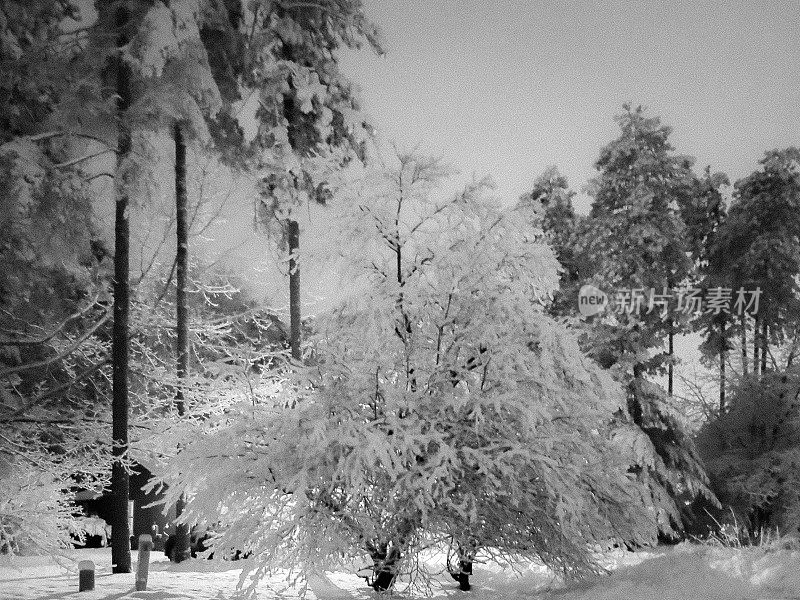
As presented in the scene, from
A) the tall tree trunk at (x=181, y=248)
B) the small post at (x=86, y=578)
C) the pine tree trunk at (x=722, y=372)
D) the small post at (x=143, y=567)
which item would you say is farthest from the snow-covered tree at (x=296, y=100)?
the pine tree trunk at (x=722, y=372)

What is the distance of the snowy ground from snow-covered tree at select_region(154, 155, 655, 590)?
0.45m

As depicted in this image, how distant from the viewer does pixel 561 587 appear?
8.26 metres

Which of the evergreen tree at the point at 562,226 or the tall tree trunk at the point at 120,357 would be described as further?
the evergreen tree at the point at 562,226

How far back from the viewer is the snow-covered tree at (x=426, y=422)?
7.41 m

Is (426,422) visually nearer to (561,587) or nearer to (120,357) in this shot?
(561,587)

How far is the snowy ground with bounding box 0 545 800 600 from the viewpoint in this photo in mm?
7219

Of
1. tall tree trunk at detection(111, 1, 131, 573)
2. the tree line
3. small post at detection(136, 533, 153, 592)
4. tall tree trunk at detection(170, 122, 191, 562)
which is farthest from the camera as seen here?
tall tree trunk at detection(170, 122, 191, 562)

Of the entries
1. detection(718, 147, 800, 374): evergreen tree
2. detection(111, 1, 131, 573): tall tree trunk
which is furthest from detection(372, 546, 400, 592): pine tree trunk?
detection(718, 147, 800, 374): evergreen tree

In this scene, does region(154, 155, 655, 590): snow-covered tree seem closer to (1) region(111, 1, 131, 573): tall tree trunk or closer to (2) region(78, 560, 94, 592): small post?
(2) region(78, 560, 94, 592): small post

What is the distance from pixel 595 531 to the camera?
8055 mm

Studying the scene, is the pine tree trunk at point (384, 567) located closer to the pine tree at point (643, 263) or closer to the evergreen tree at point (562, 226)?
the pine tree at point (643, 263)

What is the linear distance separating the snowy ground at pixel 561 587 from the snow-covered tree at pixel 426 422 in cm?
45

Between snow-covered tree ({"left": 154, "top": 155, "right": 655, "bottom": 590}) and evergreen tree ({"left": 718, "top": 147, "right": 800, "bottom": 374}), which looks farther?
evergreen tree ({"left": 718, "top": 147, "right": 800, "bottom": 374})

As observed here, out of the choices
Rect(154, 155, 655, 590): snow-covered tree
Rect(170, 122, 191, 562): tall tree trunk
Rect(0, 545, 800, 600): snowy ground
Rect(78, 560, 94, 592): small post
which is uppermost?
Rect(170, 122, 191, 562): tall tree trunk
